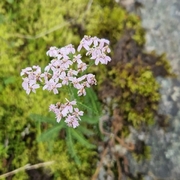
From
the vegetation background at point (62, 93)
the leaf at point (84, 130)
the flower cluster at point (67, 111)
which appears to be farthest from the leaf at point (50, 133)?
the flower cluster at point (67, 111)

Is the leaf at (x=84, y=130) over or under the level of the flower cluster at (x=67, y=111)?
over

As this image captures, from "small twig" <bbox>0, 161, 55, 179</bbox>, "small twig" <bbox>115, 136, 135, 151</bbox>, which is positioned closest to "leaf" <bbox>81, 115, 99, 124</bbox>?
"small twig" <bbox>115, 136, 135, 151</bbox>

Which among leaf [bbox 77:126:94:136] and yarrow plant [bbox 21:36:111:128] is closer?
yarrow plant [bbox 21:36:111:128]

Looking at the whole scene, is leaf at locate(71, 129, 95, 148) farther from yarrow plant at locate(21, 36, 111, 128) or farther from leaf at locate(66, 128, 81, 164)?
yarrow plant at locate(21, 36, 111, 128)

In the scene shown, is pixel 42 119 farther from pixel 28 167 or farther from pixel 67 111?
pixel 67 111

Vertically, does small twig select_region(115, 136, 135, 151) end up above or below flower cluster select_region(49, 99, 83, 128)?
below

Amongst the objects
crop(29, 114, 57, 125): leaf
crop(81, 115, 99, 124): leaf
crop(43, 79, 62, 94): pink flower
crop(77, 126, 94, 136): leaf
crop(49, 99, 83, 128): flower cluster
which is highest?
crop(29, 114, 57, 125): leaf

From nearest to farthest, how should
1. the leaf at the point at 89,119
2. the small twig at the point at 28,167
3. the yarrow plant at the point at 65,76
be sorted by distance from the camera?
the yarrow plant at the point at 65,76, the leaf at the point at 89,119, the small twig at the point at 28,167

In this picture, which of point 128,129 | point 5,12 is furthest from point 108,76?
point 5,12

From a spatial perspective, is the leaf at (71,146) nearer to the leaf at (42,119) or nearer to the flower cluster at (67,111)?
the leaf at (42,119)

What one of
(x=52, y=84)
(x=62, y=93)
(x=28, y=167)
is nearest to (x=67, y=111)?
(x=52, y=84)

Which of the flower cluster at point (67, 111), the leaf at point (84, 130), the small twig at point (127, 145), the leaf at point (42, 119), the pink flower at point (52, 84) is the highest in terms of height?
the leaf at point (42, 119)
